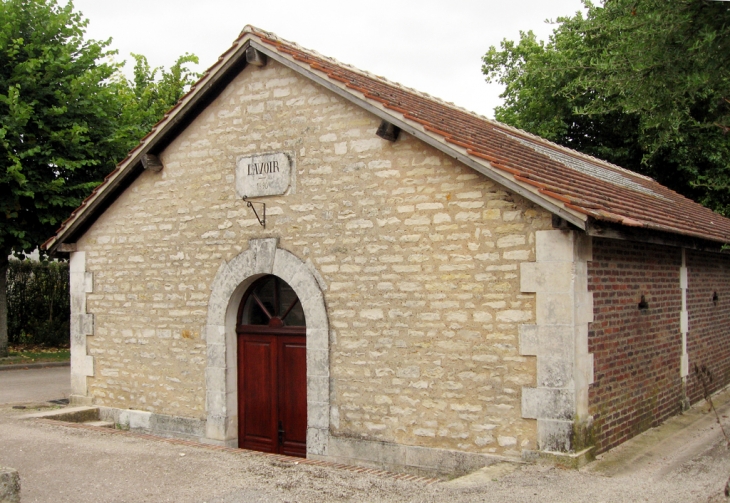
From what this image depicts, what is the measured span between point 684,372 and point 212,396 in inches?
252

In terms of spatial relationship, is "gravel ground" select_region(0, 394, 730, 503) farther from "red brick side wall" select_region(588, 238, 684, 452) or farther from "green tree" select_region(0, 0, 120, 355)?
"green tree" select_region(0, 0, 120, 355)

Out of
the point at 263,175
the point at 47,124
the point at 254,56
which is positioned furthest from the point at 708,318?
the point at 47,124

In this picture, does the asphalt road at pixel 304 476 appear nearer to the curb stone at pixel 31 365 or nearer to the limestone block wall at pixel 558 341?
the limestone block wall at pixel 558 341

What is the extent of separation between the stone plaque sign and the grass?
10367mm

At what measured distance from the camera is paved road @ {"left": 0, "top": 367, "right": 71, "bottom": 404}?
12430 millimetres

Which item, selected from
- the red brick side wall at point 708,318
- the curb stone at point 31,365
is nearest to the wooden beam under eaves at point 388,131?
the red brick side wall at point 708,318

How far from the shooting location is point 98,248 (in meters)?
10.6

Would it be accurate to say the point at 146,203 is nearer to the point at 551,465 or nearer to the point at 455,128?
the point at 455,128

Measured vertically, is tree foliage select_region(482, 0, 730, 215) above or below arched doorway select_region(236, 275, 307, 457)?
above

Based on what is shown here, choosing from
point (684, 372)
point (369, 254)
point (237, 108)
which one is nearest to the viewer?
point (369, 254)

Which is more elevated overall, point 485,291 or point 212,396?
point 485,291

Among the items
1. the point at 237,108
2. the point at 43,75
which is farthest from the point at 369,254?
the point at 43,75

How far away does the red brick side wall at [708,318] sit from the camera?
10.4 meters

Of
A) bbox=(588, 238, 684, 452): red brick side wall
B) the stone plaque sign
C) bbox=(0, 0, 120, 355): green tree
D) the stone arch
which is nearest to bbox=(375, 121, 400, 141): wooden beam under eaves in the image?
the stone plaque sign
